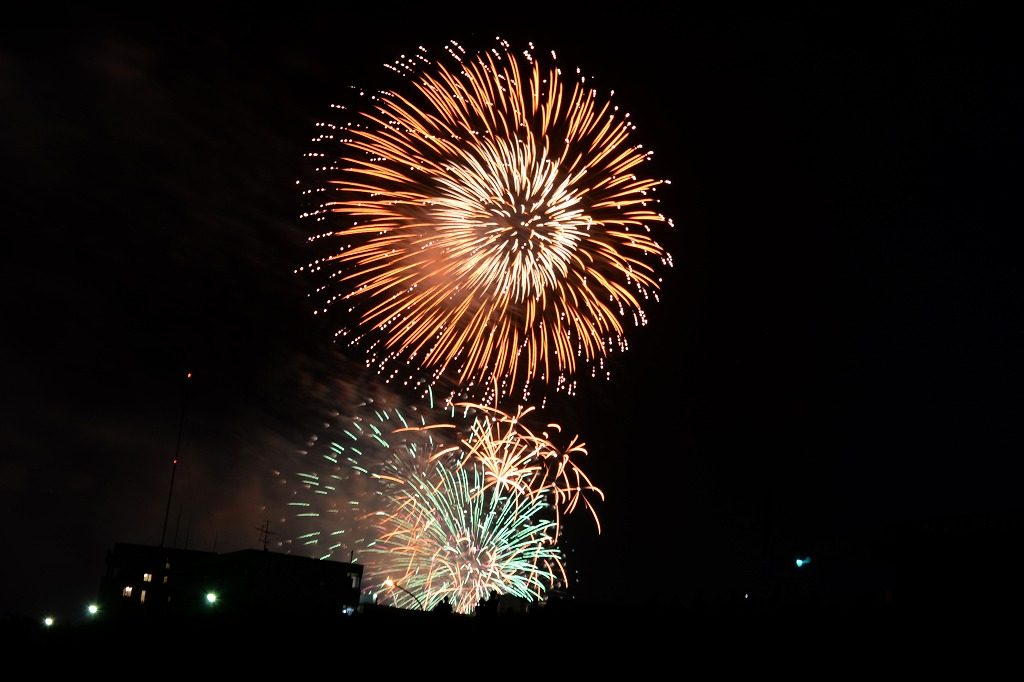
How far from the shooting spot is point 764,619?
13.2m

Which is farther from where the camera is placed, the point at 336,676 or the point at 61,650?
the point at 61,650

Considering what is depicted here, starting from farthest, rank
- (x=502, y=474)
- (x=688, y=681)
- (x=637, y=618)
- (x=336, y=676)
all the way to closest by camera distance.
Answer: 1. (x=502, y=474)
2. (x=336, y=676)
3. (x=637, y=618)
4. (x=688, y=681)

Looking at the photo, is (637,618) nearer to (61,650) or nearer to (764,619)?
(764,619)

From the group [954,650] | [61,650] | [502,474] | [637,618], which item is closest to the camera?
[954,650]

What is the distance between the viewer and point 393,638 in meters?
16.7

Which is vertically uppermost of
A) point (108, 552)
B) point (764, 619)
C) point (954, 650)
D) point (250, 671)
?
point (108, 552)

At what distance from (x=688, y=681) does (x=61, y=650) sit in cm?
1544

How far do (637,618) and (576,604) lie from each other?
3.15 meters

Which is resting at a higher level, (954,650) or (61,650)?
(61,650)

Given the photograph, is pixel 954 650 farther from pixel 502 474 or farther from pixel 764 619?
pixel 502 474

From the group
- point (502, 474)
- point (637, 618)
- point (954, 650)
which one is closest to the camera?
point (954, 650)

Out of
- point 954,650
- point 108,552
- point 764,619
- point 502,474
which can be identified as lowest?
point 954,650

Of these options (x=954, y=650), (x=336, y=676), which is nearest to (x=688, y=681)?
(x=954, y=650)

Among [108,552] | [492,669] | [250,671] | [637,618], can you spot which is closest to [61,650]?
[250,671]
